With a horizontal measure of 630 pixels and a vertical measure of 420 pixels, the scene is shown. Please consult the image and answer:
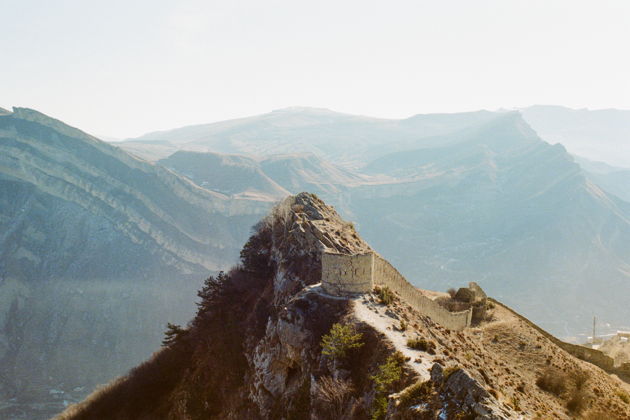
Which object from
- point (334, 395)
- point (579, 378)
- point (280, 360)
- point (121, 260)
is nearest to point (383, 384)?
point (334, 395)

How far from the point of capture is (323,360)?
18484 mm

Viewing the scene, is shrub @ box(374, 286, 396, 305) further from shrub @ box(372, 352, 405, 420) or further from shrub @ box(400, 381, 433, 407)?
shrub @ box(400, 381, 433, 407)

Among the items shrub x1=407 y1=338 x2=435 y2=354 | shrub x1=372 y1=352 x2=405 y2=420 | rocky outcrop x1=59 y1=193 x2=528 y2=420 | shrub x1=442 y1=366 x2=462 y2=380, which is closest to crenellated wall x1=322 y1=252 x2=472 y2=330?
rocky outcrop x1=59 y1=193 x2=528 y2=420

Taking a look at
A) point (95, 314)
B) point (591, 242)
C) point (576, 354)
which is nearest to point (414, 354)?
point (576, 354)

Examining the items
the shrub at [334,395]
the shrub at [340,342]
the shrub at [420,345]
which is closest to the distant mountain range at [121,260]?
the shrub at [340,342]

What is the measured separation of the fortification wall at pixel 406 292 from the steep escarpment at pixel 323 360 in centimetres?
128

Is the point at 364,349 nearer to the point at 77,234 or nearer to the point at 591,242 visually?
the point at 77,234

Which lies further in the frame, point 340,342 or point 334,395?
point 340,342

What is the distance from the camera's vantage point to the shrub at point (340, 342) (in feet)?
58.3

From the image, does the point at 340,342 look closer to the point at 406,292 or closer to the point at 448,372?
the point at 448,372

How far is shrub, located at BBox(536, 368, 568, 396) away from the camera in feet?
69.3

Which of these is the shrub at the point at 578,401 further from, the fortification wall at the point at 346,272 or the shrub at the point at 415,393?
the fortification wall at the point at 346,272

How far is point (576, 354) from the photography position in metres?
29.5

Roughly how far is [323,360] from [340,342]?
46.4 inches
